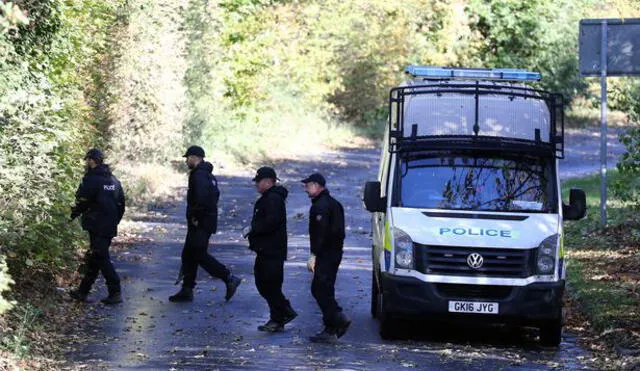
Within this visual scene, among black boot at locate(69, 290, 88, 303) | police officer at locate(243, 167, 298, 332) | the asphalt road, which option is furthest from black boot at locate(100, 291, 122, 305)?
police officer at locate(243, 167, 298, 332)

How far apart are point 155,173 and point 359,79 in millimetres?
26322

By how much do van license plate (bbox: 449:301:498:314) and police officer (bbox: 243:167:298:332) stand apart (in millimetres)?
1866

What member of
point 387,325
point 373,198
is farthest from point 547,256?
point 373,198

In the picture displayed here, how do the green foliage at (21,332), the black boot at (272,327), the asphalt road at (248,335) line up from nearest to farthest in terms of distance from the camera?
the green foliage at (21,332) < the asphalt road at (248,335) < the black boot at (272,327)

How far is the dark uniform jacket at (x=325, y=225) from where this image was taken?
42.8 ft

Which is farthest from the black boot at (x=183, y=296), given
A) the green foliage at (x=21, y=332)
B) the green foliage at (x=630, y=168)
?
the green foliage at (x=630, y=168)

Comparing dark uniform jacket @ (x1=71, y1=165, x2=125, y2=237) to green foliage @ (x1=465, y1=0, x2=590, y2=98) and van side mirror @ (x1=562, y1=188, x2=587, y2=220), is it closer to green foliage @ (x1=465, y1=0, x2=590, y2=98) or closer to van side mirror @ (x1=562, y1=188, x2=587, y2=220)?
van side mirror @ (x1=562, y1=188, x2=587, y2=220)

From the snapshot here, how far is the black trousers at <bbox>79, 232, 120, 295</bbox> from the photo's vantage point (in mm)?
15172

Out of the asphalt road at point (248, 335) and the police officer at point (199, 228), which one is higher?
the police officer at point (199, 228)

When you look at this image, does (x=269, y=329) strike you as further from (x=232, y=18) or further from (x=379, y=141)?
(x=379, y=141)

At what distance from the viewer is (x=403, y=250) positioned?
12961mm

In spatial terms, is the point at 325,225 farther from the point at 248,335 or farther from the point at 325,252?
the point at 248,335

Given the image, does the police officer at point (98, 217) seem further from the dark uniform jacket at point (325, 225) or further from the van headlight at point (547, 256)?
the van headlight at point (547, 256)

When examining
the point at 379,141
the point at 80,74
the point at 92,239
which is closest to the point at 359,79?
the point at 379,141
